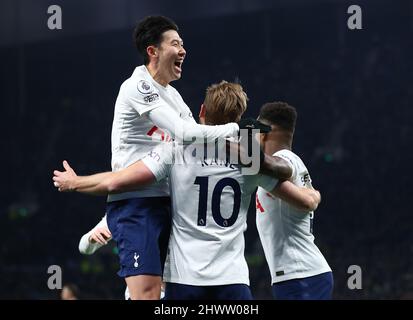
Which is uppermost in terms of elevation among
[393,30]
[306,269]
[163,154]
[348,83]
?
[393,30]

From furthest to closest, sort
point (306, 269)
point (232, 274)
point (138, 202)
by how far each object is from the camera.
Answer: point (306, 269), point (138, 202), point (232, 274)

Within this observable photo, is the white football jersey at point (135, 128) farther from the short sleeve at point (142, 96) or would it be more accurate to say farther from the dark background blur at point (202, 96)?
the dark background blur at point (202, 96)

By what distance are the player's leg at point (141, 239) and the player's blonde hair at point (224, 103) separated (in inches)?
23.6

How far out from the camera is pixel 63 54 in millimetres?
19688

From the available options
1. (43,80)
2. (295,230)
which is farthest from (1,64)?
(295,230)

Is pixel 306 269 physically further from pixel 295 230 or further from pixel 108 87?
pixel 108 87

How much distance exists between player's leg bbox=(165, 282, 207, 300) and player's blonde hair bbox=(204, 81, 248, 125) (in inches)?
36.5

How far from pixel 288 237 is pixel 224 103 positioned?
1283 millimetres

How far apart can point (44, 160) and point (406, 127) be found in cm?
884

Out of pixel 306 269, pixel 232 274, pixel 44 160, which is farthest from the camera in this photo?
pixel 44 160

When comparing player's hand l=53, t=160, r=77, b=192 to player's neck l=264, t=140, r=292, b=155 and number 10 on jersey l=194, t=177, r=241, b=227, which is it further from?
player's neck l=264, t=140, r=292, b=155

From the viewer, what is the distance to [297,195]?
4562 mm

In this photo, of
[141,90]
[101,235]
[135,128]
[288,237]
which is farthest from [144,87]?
[288,237]

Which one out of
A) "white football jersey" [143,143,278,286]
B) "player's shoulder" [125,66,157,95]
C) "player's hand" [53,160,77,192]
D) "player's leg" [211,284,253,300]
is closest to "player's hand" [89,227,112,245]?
"player's hand" [53,160,77,192]
